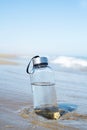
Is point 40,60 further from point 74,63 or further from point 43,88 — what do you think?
point 74,63

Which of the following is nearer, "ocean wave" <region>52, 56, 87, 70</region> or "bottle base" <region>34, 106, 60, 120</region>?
"bottle base" <region>34, 106, 60, 120</region>

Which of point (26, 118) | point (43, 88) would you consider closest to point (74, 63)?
point (43, 88)

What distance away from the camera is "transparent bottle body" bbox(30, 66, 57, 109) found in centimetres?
330

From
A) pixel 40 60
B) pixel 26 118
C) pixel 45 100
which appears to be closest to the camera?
pixel 26 118

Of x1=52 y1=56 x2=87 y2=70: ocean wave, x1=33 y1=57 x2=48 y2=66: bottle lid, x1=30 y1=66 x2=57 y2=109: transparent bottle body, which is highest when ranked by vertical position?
x1=52 y1=56 x2=87 y2=70: ocean wave

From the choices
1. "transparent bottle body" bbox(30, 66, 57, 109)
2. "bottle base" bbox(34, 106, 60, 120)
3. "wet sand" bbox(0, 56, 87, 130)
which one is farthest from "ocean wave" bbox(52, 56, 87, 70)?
"bottle base" bbox(34, 106, 60, 120)

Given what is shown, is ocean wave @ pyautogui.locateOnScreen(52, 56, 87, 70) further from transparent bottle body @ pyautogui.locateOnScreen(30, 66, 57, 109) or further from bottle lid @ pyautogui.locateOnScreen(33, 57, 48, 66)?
bottle lid @ pyautogui.locateOnScreen(33, 57, 48, 66)

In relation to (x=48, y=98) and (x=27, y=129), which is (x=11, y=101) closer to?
(x=48, y=98)

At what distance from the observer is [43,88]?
3391 mm

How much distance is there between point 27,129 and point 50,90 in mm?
891

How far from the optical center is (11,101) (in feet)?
13.1

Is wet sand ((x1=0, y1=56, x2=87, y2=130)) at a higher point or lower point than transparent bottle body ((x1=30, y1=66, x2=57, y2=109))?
lower

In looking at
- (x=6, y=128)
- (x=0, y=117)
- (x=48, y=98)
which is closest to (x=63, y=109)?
(x=48, y=98)

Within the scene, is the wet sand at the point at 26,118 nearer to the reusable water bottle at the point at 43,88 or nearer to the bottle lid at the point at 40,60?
the reusable water bottle at the point at 43,88
